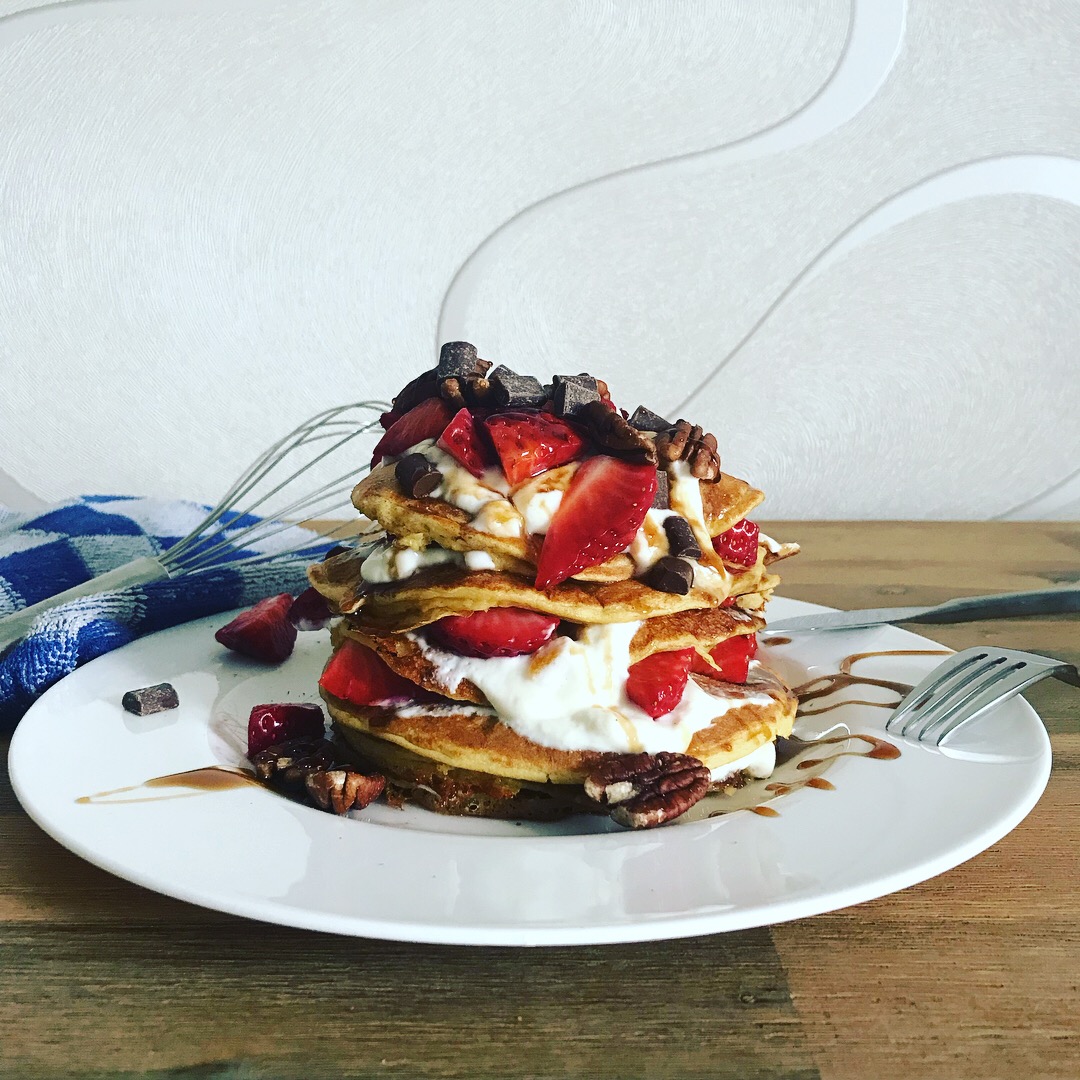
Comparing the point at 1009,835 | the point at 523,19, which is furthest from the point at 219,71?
the point at 1009,835

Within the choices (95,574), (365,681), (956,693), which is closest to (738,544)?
(956,693)

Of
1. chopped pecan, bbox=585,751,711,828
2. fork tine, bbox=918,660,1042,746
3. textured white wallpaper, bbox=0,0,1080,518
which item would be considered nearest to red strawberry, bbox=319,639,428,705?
chopped pecan, bbox=585,751,711,828

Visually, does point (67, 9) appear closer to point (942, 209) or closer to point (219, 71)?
point (219, 71)

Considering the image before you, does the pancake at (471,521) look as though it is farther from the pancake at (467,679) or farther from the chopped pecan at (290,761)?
the chopped pecan at (290,761)

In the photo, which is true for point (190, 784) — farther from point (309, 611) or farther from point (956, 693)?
point (956, 693)

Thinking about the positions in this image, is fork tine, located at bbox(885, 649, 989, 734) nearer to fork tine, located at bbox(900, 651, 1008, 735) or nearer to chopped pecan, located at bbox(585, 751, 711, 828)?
fork tine, located at bbox(900, 651, 1008, 735)
